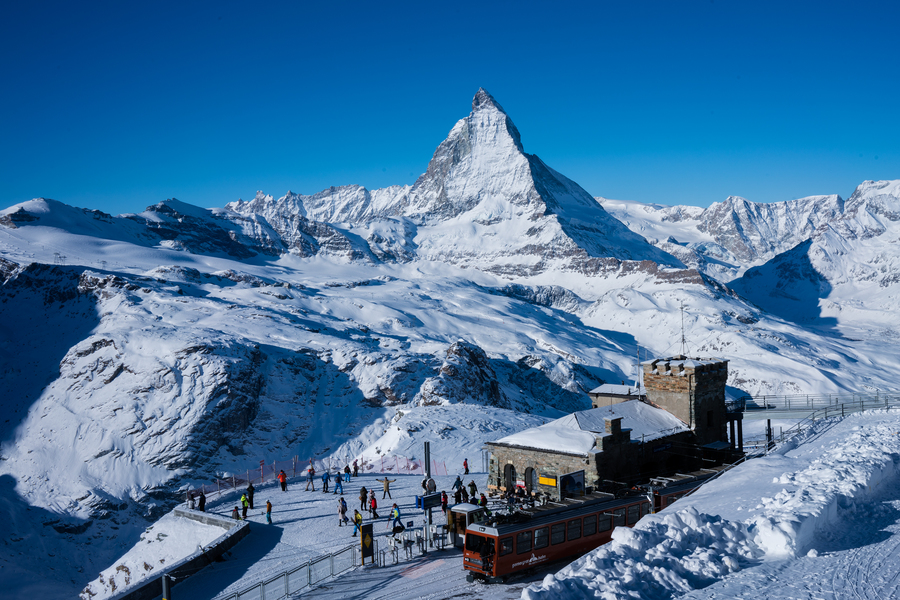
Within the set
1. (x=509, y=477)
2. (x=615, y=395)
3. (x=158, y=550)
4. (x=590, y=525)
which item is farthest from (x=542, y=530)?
(x=158, y=550)

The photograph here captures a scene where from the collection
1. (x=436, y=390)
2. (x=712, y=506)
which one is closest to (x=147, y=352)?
(x=436, y=390)

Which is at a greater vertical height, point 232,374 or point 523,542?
point 232,374

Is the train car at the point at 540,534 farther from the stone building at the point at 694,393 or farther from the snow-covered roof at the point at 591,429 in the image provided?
the stone building at the point at 694,393

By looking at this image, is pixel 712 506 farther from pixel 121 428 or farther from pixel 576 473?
pixel 121 428

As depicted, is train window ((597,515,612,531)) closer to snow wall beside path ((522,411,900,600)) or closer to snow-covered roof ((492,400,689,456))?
snow wall beside path ((522,411,900,600))

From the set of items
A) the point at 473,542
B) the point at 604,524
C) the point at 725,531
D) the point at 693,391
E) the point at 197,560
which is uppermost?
the point at 693,391

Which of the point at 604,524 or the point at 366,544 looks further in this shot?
the point at 366,544

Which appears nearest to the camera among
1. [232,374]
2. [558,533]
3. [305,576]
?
[558,533]

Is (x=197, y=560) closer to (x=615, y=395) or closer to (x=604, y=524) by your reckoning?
(x=604, y=524)
